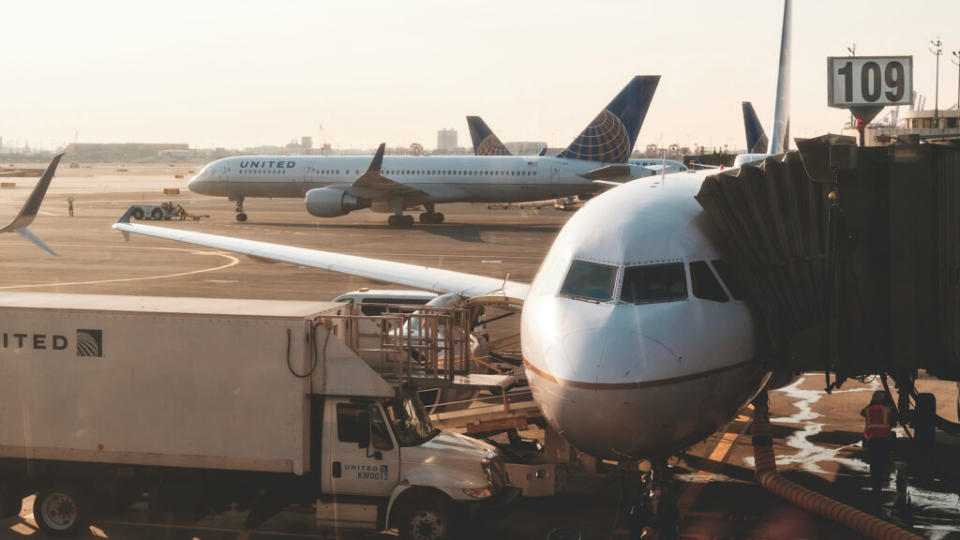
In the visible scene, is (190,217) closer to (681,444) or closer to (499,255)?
(499,255)

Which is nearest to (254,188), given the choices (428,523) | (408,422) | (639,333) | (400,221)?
(400,221)

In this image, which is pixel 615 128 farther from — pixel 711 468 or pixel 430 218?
pixel 711 468

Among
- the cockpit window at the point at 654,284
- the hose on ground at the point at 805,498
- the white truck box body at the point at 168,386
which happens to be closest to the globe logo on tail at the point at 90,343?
the white truck box body at the point at 168,386

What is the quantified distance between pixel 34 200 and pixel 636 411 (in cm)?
1654

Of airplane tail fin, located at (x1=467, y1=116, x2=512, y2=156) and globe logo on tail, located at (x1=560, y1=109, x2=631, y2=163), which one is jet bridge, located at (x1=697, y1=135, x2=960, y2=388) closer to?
globe logo on tail, located at (x1=560, y1=109, x2=631, y2=163)

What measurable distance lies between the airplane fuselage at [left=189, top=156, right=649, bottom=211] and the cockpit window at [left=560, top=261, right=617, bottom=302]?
5686 cm

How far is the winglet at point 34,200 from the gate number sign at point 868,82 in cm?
1667

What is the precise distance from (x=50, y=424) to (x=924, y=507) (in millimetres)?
13494

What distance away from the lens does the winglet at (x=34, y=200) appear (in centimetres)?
2241

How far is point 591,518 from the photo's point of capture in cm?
1620

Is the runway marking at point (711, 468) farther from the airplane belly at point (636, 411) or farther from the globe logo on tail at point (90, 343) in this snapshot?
the globe logo on tail at point (90, 343)

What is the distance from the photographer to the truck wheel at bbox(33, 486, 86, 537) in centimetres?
1495

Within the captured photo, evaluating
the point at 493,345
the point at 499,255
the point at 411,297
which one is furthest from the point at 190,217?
the point at 493,345

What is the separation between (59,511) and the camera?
15.0m
